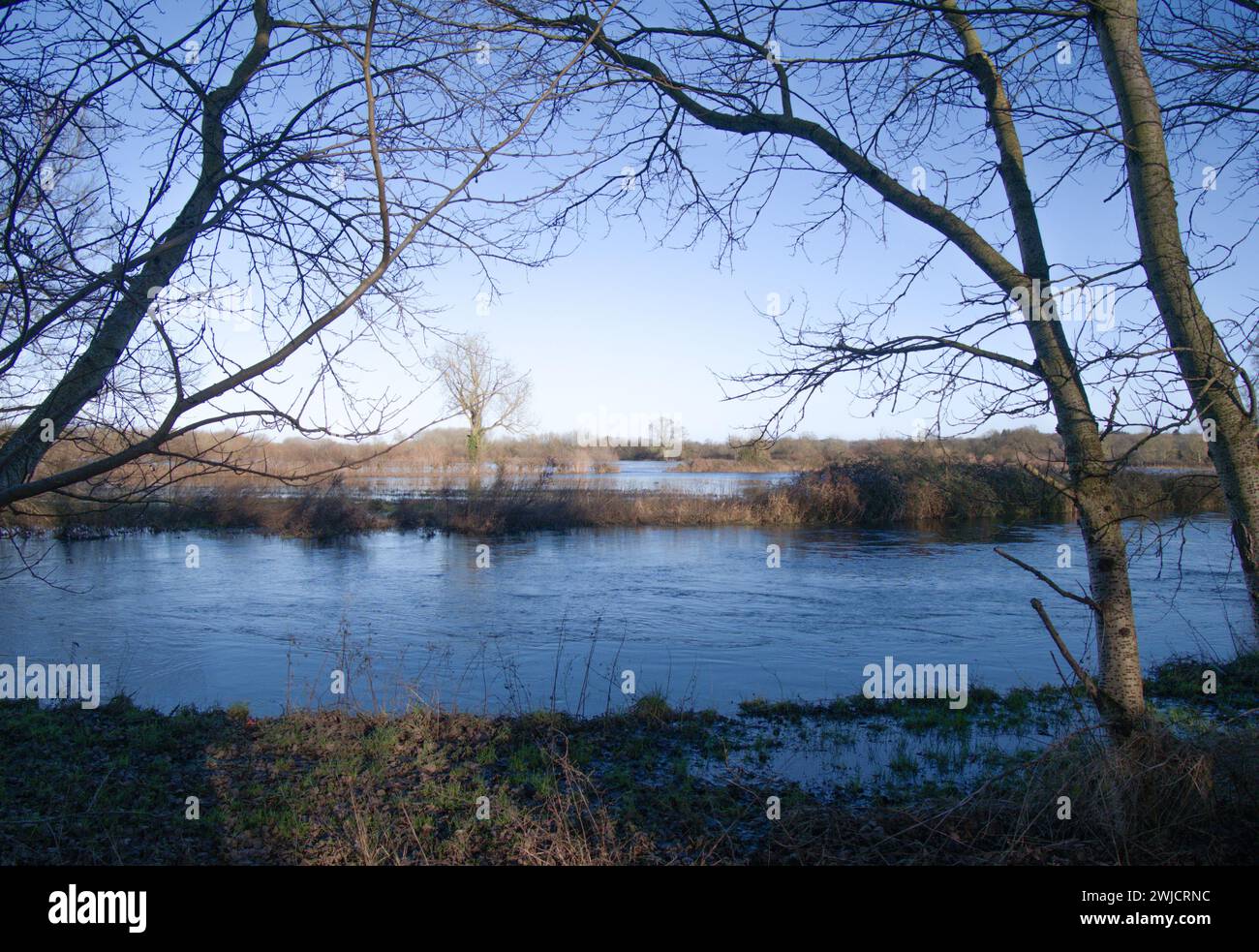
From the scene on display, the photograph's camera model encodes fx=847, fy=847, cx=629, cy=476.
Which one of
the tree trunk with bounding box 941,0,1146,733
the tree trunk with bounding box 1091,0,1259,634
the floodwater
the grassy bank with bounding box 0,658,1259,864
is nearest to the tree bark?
the grassy bank with bounding box 0,658,1259,864

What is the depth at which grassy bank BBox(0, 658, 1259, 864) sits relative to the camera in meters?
4.77

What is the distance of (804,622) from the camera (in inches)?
619

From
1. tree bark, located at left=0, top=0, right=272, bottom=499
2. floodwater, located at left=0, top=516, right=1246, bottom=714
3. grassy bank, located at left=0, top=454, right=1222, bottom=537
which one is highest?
tree bark, located at left=0, top=0, right=272, bottom=499

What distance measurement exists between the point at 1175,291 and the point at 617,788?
5298 millimetres

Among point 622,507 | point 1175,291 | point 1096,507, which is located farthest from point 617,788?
point 622,507

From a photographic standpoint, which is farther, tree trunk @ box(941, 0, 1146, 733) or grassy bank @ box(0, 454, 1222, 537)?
grassy bank @ box(0, 454, 1222, 537)

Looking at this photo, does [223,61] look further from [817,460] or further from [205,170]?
[817,460]

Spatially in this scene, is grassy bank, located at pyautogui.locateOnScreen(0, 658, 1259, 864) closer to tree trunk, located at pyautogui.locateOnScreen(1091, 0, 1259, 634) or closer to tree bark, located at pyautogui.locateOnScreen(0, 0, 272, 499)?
tree trunk, located at pyautogui.locateOnScreen(1091, 0, 1259, 634)

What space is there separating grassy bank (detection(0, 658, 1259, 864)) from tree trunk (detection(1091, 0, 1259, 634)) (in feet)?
4.70

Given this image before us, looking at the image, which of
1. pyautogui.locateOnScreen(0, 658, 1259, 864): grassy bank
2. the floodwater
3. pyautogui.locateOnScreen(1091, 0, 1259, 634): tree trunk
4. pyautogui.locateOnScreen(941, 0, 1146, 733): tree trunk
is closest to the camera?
pyautogui.locateOnScreen(0, 658, 1259, 864): grassy bank

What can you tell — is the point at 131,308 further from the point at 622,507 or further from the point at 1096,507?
the point at 622,507

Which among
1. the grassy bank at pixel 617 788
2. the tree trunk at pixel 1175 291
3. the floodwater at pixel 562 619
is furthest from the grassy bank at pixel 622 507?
the tree trunk at pixel 1175 291

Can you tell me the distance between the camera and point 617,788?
6.82 metres
